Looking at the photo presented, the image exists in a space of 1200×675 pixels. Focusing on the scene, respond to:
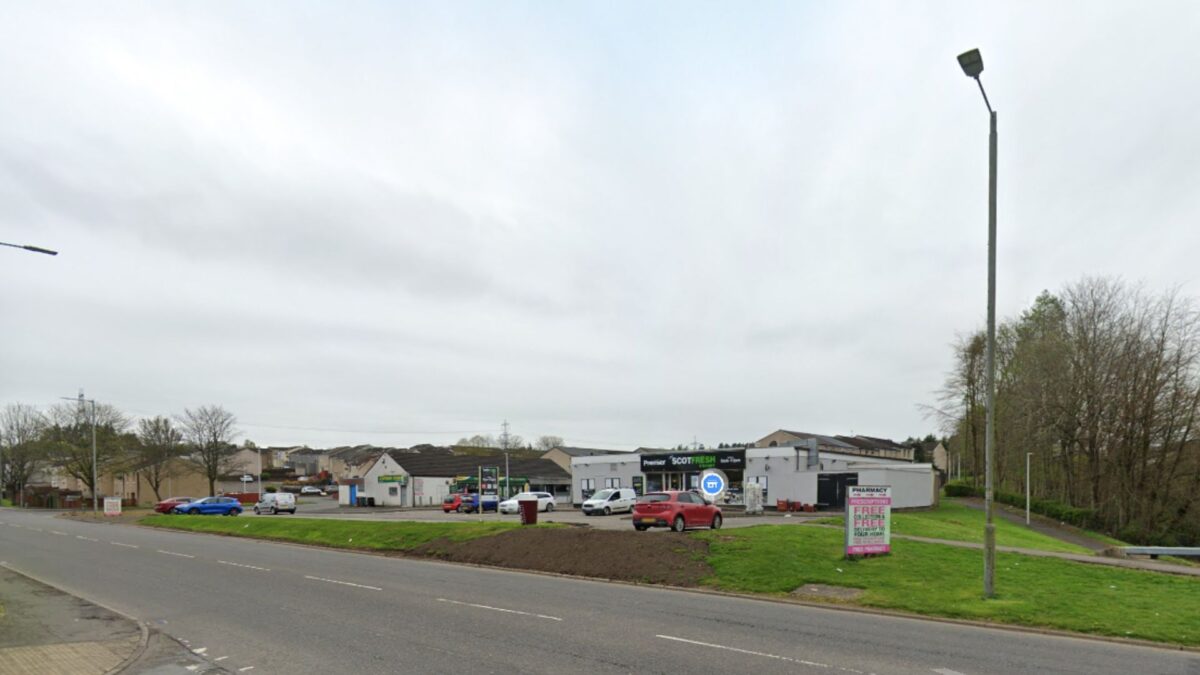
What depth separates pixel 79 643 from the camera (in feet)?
36.7

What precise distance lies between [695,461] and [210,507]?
3349cm

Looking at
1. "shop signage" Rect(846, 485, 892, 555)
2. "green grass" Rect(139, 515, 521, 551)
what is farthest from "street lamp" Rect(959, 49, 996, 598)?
"green grass" Rect(139, 515, 521, 551)

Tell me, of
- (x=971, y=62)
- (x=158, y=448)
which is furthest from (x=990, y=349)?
(x=158, y=448)

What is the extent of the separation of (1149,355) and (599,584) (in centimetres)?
4354

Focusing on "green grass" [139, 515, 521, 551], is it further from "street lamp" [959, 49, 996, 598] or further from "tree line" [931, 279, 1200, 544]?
"tree line" [931, 279, 1200, 544]

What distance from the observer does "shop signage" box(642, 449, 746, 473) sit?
50219mm

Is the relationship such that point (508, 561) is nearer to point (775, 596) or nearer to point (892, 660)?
point (775, 596)

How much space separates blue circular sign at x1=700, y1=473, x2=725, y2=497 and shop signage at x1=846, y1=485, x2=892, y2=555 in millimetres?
5912

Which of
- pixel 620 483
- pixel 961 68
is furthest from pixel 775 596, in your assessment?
pixel 620 483

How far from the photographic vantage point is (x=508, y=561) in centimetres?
2170

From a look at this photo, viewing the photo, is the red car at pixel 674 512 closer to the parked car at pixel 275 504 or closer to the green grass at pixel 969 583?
the green grass at pixel 969 583

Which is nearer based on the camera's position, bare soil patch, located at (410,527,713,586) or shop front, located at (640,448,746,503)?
bare soil patch, located at (410,527,713,586)

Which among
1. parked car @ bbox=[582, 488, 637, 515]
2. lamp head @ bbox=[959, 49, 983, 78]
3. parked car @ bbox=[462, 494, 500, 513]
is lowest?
parked car @ bbox=[462, 494, 500, 513]

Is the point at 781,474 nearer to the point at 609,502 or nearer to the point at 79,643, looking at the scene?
the point at 609,502
